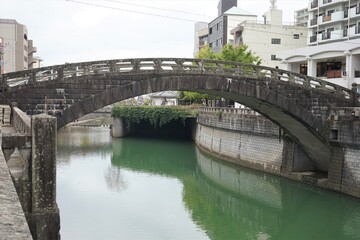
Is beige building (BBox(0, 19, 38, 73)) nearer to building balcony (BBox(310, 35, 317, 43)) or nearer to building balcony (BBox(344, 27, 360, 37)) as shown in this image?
building balcony (BBox(310, 35, 317, 43))

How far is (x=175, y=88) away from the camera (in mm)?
18391

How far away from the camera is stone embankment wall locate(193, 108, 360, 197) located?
64.2 ft

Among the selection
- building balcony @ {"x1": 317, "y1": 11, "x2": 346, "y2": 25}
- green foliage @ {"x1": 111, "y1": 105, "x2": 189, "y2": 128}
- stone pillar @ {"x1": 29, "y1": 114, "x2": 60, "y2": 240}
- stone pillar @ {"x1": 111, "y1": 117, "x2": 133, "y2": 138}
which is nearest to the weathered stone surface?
stone pillar @ {"x1": 29, "y1": 114, "x2": 60, "y2": 240}

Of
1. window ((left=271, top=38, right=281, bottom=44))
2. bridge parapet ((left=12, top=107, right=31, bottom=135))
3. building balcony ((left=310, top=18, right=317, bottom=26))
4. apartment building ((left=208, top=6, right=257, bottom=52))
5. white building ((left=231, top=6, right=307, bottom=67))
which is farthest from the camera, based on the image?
apartment building ((left=208, top=6, right=257, bottom=52))

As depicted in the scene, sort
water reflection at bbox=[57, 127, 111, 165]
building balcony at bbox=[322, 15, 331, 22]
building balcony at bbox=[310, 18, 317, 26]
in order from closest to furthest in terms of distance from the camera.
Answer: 1. water reflection at bbox=[57, 127, 111, 165]
2. building balcony at bbox=[322, 15, 331, 22]
3. building balcony at bbox=[310, 18, 317, 26]

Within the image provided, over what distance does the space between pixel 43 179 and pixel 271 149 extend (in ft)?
66.6

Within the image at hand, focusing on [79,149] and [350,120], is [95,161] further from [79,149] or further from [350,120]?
[350,120]

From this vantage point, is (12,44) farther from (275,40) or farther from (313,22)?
(313,22)

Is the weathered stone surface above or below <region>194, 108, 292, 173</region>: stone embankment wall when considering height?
above

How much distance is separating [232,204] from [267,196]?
215cm

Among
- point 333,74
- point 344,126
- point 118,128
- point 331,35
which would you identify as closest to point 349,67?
point 333,74

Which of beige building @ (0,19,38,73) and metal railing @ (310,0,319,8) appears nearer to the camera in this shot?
metal railing @ (310,0,319,8)

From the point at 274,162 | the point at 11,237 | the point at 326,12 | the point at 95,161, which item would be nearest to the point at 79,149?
the point at 95,161

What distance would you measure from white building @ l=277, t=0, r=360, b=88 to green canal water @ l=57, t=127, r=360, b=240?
1310 cm
